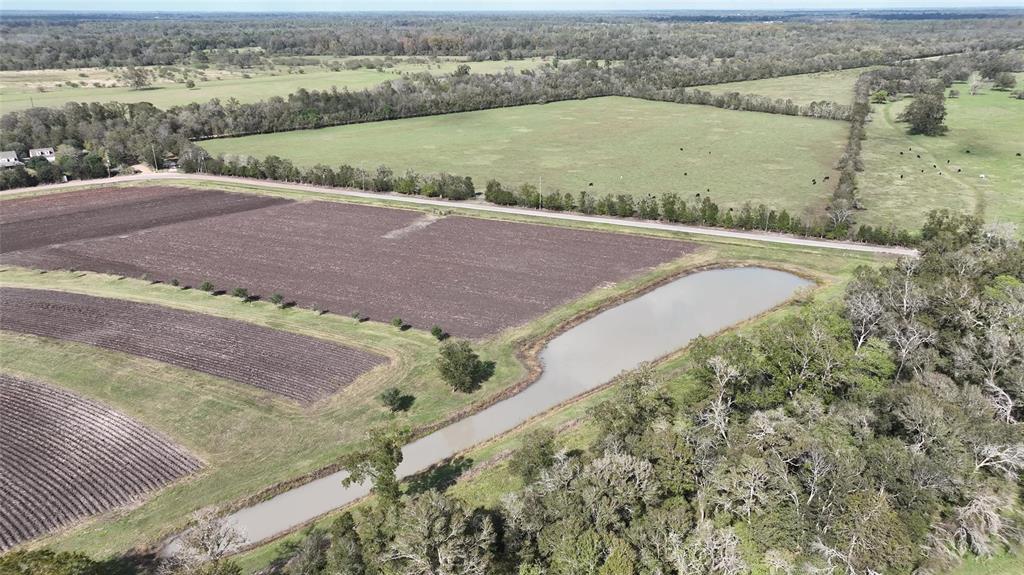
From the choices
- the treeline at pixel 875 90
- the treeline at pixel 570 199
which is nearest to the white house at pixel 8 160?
the treeline at pixel 570 199

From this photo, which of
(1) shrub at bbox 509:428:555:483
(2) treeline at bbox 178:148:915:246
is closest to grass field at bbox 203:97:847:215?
(2) treeline at bbox 178:148:915:246

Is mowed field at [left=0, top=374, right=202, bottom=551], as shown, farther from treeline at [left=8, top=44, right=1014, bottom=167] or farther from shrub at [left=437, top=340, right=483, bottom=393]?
treeline at [left=8, top=44, right=1014, bottom=167]

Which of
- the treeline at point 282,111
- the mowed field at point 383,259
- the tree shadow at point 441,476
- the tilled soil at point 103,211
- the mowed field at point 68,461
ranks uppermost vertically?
the treeline at point 282,111

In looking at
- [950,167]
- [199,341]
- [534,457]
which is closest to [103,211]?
[199,341]

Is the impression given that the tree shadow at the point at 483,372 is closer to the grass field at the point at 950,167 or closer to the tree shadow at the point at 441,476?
the tree shadow at the point at 441,476

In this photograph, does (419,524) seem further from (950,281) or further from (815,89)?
(815,89)

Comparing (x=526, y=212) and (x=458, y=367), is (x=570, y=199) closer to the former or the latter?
(x=526, y=212)

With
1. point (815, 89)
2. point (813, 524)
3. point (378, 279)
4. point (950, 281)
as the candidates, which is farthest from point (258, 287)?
point (815, 89)
